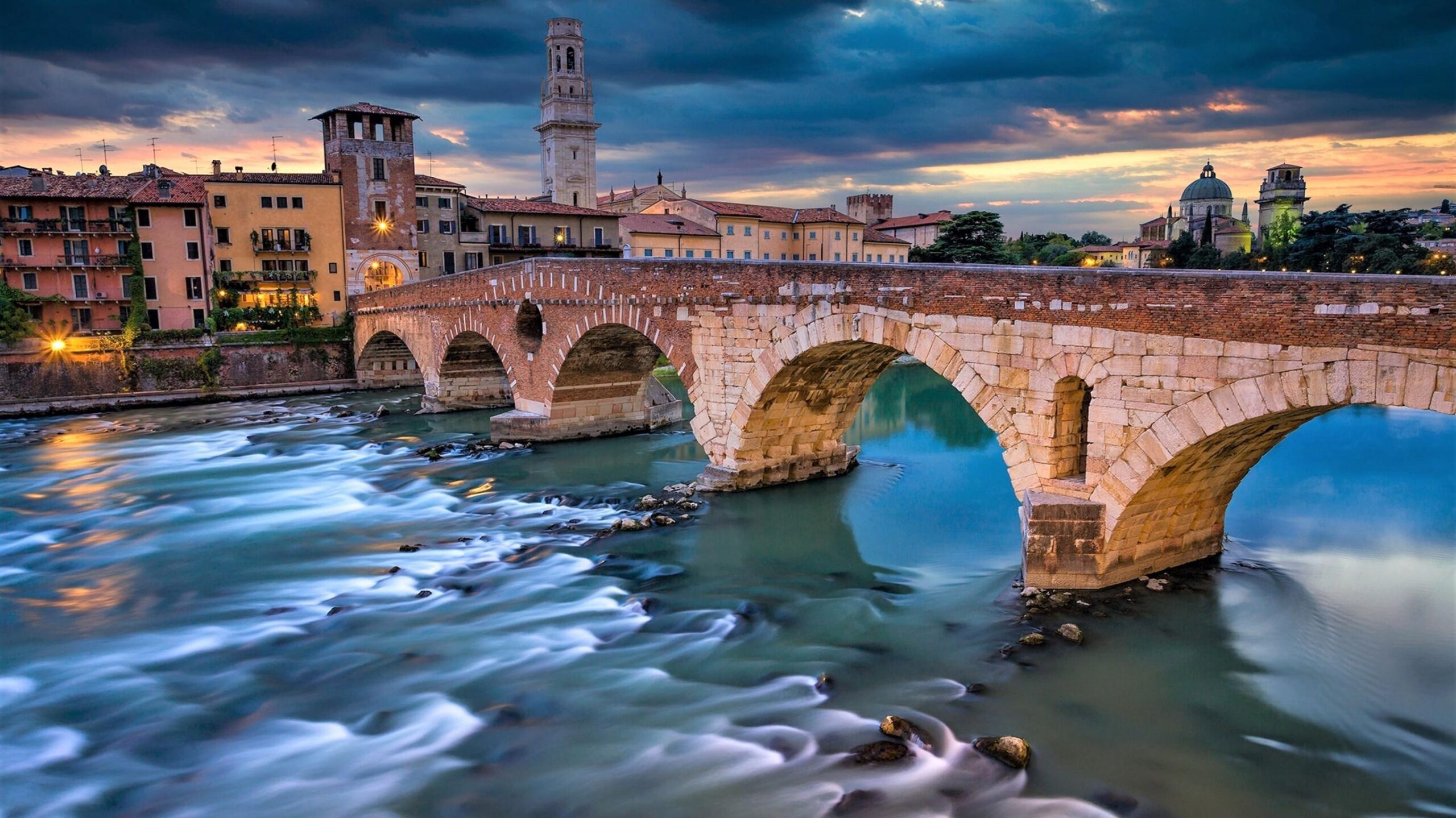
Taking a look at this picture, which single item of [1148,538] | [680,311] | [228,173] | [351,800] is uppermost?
[228,173]

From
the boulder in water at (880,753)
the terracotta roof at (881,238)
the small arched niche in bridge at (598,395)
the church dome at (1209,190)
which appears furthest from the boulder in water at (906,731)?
the church dome at (1209,190)

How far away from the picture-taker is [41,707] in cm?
999

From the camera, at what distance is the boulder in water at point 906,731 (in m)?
8.70

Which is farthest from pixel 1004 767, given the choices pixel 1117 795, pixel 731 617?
pixel 731 617

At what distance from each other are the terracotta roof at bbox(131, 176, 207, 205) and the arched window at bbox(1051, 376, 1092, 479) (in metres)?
38.6

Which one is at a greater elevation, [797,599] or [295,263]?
[295,263]

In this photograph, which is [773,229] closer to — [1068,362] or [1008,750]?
[1068,362]

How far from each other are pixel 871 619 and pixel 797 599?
1.22 metres

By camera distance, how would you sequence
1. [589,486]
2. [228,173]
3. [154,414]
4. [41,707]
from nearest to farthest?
[41,707] → [589,486] → [154,414] → [228,173]

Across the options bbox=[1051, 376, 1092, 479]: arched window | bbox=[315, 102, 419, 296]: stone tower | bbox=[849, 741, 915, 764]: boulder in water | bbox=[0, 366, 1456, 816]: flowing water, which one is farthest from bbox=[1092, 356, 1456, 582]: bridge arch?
bbox=[315, 102, 419, 296]: stone tower

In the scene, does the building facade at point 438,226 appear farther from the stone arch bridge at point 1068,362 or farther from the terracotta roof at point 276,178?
the stone arch bridge at point 1068,362

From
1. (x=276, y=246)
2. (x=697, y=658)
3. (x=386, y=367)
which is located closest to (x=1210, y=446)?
(x=697, y=658)

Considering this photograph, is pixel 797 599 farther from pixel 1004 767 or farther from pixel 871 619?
pixel 1004 767

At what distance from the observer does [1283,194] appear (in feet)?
258
